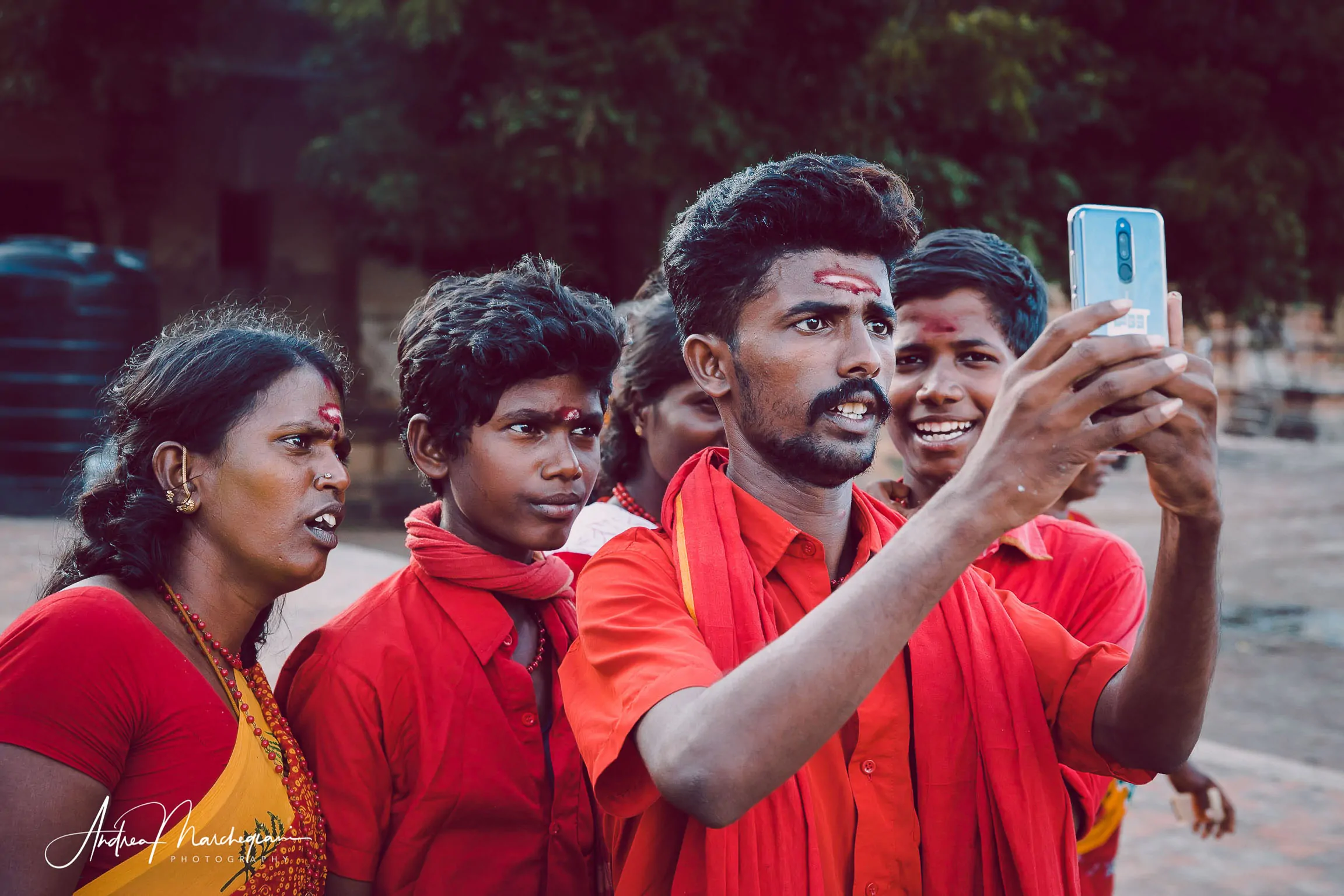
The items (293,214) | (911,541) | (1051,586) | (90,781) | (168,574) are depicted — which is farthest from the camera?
(293,214)

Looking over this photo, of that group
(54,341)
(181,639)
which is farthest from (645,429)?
(54,341)

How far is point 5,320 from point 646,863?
10.9 metres

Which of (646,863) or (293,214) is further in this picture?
(293,214)

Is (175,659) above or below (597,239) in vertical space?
below

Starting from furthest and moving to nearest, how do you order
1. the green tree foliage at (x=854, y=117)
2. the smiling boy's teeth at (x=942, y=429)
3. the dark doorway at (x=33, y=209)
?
the dark doorway at (x=33, y=209), the green tree foliage at (x=854, y=117), the smiling boy's teeth at (x=942, y=429)

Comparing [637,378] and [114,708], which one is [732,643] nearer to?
[114,708]

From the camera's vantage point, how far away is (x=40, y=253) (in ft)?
35.1

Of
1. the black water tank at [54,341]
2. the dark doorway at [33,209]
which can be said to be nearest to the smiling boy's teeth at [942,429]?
the black water tank at [54,341]

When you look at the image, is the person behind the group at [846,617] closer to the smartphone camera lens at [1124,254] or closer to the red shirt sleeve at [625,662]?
the red shirt sleeve at [625,662]

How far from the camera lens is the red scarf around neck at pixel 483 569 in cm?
222

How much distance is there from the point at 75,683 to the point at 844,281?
1.23m

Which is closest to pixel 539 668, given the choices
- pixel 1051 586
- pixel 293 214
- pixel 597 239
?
pixel 1051 586

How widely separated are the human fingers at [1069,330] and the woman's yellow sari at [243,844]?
1321mm

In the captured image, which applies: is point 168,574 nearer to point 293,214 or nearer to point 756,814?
point 756,814
